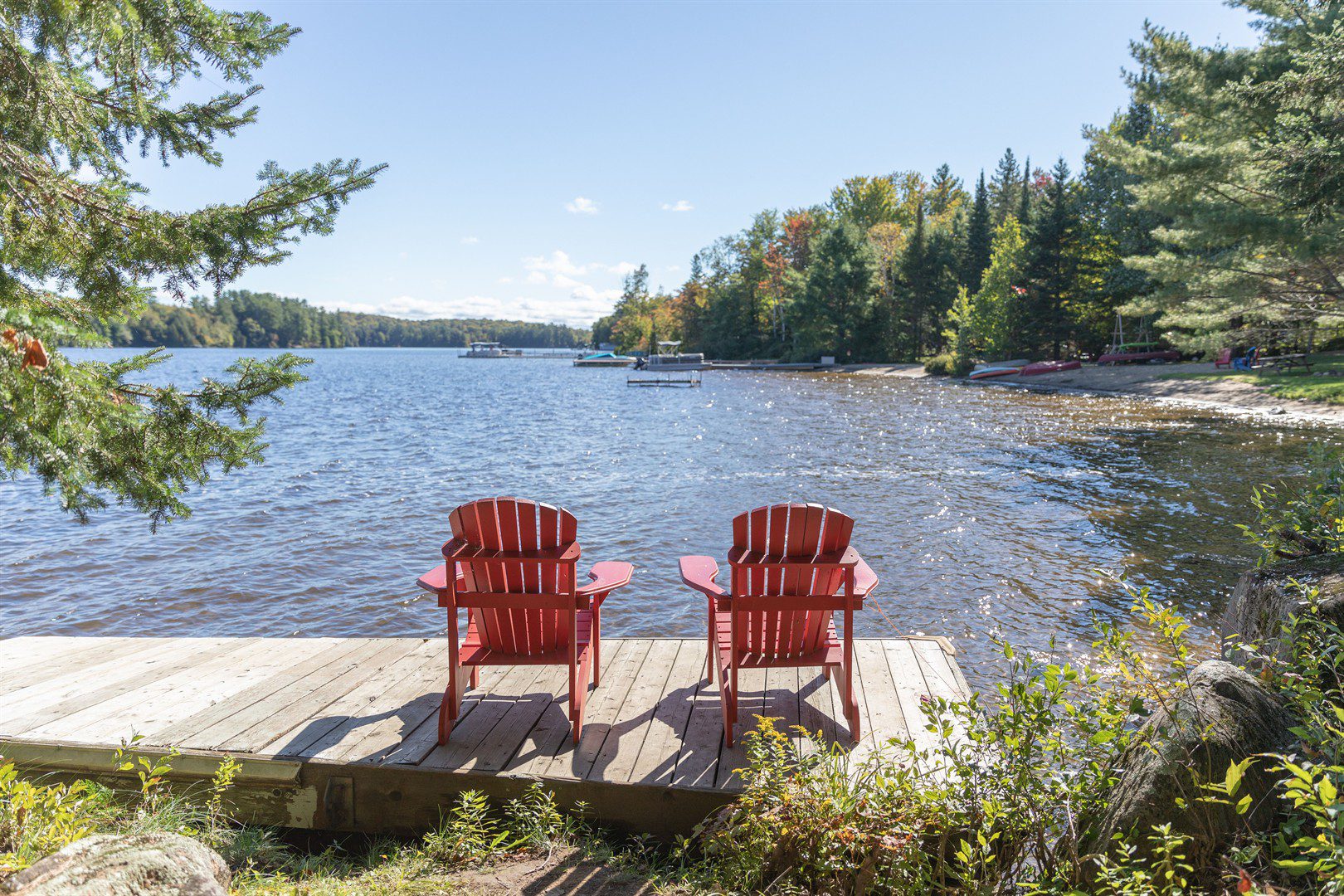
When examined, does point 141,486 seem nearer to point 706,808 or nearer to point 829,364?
point 706,808

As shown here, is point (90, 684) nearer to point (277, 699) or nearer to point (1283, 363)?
point (277, 699)

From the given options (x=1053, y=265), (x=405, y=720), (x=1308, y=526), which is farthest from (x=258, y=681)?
(x=1053, y=265)

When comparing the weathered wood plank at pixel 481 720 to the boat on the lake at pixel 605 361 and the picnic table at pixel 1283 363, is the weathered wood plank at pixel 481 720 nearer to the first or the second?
the picnic table at pixel 1283 363

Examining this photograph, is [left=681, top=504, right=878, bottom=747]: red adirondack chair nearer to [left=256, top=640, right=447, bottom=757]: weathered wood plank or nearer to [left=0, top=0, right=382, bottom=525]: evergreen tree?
[left=256, top=640, right=447, bottom=757]: weathered wood plank

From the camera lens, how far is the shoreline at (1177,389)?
21297 mm

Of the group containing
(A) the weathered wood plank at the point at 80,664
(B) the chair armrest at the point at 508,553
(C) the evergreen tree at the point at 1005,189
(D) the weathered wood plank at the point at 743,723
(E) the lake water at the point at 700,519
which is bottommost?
(E) the lake water at the point at 700,519

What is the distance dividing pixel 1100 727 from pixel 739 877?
54.0 inches

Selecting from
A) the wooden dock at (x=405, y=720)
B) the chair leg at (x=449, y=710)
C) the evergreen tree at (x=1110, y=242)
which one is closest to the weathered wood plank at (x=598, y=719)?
the wooden dock at (x=405, y=720)

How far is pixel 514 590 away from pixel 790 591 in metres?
1.45

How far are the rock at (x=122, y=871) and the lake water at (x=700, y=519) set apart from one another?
17.5ft

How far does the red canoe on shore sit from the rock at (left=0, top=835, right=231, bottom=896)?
4189cm

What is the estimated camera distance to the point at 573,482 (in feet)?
51.8

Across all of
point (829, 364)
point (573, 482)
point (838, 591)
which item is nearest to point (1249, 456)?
point (573, 482)

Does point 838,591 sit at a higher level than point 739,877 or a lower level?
higher
